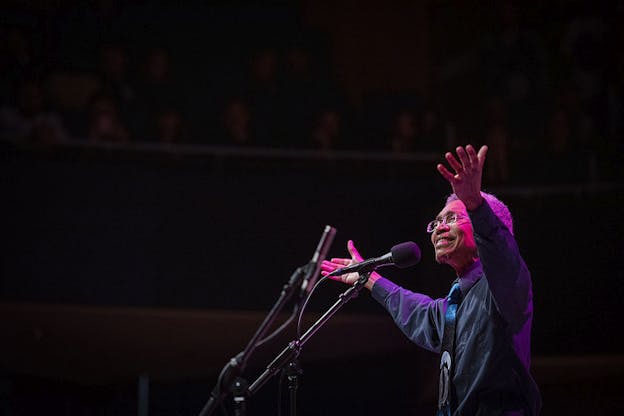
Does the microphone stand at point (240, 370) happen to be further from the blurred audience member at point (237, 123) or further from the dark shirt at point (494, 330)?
the blurred audience member at point (237, 123)

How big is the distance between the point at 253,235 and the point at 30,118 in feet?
5.89

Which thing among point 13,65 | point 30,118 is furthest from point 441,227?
point 13,65

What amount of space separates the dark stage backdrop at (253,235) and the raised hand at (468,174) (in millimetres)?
2412

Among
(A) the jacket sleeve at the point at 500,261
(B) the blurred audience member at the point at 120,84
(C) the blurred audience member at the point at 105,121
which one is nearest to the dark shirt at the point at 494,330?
(A) the jacket sleeve at the point at 500,261

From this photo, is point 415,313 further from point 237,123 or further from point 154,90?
point 154,90

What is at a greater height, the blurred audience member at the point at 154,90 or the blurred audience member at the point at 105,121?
the blurred audience member at the point at 154,90

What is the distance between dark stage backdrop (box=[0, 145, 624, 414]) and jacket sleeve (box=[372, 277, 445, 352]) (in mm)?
1598

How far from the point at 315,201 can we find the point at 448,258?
2.25m

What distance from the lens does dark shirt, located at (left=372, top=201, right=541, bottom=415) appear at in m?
2.13

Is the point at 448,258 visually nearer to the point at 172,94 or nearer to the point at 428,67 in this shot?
the point at 172,94

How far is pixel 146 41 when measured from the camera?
19.3ft

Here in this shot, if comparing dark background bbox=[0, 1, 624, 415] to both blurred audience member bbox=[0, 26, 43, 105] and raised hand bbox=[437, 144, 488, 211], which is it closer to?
blurred audience member bbox=[0, 26, 43, 105]

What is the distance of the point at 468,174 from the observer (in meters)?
2.09

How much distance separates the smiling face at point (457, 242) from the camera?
2.52 m
